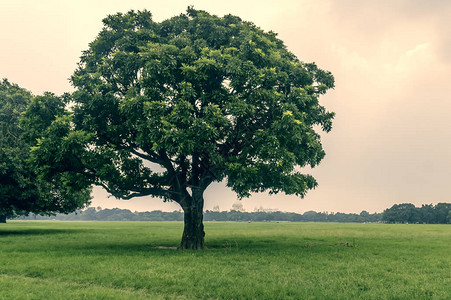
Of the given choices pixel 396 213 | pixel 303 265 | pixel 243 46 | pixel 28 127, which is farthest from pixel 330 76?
pixel 396 213

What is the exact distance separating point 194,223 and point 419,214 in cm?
17123

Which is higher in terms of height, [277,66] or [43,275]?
[277,66]

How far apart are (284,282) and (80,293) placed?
8422 mm

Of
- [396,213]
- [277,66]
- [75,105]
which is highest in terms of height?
[277,66]

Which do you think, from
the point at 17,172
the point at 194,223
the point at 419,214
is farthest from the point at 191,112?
the point at 419,214

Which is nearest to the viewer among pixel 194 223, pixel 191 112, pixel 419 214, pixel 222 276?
pixel 222 276

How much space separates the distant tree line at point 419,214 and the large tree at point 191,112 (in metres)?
162

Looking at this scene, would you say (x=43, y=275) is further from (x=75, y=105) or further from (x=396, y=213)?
(x=396, y=213)

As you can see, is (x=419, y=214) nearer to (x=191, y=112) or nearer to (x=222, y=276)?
(x=191, y=112)

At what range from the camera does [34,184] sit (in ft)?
146

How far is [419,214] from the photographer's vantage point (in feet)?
569

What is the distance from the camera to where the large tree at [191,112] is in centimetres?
2509

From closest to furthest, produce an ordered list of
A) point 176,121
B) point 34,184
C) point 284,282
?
point 284,282 < point 176,121 < point 34,184

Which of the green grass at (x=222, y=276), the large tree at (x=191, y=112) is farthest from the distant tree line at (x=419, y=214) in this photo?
the green grass at (x=222, y=276)
